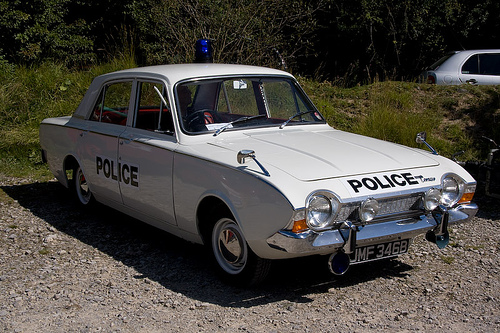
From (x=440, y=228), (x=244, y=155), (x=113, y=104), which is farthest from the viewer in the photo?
(x=113, y=104)

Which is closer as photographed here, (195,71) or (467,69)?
(195,71)

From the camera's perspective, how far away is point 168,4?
12.7 metres

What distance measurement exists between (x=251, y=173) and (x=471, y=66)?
10097mm

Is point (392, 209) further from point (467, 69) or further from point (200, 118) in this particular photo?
point (467, 69)

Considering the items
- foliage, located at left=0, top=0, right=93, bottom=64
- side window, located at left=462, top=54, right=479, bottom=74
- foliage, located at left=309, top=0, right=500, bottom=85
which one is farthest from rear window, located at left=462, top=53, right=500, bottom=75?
foliage, located at left=0, top=0, right=93, bottom=64

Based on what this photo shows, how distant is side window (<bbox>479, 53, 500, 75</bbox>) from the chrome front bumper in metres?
9.14

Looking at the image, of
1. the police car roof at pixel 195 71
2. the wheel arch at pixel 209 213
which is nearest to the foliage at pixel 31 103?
the police car roof at pixel 195 71

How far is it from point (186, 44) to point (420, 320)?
8990 millimetres

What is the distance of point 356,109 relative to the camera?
424 inches

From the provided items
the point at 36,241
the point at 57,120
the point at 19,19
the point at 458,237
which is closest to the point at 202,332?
the point at 36,241

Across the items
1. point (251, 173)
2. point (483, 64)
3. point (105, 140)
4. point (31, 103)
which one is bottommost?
Result: point (31, 103)

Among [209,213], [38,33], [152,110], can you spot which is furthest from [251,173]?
[38,33]

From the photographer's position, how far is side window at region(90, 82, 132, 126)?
611cm

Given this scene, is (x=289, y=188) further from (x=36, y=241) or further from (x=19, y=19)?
(x=19, y=19)
